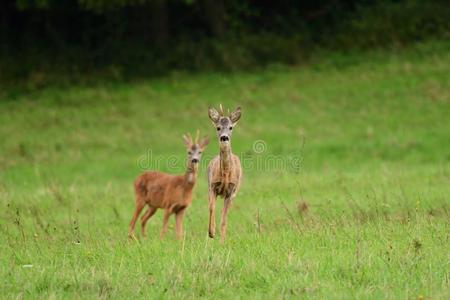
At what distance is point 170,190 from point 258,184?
3.97 metres

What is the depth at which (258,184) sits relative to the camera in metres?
17.6

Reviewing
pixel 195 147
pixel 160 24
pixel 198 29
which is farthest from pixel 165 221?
pixel 198 29

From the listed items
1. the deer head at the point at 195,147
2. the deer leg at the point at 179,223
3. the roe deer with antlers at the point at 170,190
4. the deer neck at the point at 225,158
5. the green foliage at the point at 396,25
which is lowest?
the deer leg at the point at 179,223

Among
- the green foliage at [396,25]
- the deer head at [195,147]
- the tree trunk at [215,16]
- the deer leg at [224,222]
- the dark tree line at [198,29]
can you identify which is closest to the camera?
the deer leg at [224,222]

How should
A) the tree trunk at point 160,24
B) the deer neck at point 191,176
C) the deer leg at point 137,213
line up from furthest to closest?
the tree trunk at point 160,24 → the deer leg at point 137,213 → the deer neck at point 191,176

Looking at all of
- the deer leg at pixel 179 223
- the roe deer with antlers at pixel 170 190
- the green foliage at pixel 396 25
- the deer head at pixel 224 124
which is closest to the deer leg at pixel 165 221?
the roe deer with antlers at pixel 170 190

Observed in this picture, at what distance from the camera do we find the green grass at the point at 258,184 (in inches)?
344

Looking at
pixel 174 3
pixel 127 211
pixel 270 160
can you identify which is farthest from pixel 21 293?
pixel 174 3

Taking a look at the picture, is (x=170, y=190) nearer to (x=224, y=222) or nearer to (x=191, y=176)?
(x=191, y=176)

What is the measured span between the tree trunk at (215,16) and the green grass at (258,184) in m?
3.81

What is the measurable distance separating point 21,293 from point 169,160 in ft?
45.5

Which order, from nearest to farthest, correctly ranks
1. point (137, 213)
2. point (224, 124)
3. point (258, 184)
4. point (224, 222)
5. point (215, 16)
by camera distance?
point (224, 222), point (224, 124), point (137, 213), point (258, 184), point (215, 16)

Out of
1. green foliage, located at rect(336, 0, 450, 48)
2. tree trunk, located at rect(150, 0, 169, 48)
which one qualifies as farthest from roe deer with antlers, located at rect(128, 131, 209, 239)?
tree trunk, located at rect(150, 0, 169, 48)

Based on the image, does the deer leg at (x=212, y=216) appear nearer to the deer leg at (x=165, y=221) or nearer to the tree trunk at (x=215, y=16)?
the deer leg at (x=165, y=221)
